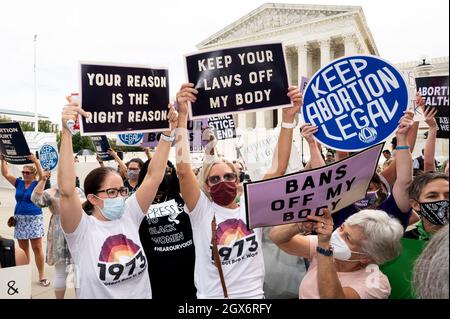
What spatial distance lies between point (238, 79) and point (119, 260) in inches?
49.1

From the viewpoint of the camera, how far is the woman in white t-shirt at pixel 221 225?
2.16 metres

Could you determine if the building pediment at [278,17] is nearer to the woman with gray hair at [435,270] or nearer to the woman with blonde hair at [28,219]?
the woman with blonde hair at [28,219]

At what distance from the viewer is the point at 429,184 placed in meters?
2.32

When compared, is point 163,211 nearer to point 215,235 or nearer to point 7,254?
point 215,235

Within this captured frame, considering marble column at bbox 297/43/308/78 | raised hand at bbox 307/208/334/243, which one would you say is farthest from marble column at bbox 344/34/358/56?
raised hand at bbox 307/208/334/243

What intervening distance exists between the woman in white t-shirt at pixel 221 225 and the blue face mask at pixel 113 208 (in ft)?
1.15

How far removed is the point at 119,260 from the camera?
6.81ft

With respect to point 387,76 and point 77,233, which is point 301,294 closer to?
point 77,233

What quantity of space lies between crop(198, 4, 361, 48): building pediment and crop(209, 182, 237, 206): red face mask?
22289 mm

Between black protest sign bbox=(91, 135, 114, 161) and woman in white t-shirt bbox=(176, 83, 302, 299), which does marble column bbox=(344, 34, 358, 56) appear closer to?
black protest sign bbox=(91, 135, 114, 161)

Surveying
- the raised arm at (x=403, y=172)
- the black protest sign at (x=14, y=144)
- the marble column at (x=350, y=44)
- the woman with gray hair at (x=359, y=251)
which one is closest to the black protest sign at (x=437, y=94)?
the raised arm at (x=403, y=172)

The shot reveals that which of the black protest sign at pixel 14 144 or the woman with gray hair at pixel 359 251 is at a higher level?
the black protest sign at pixel 14 144

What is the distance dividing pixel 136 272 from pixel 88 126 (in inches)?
35.5
